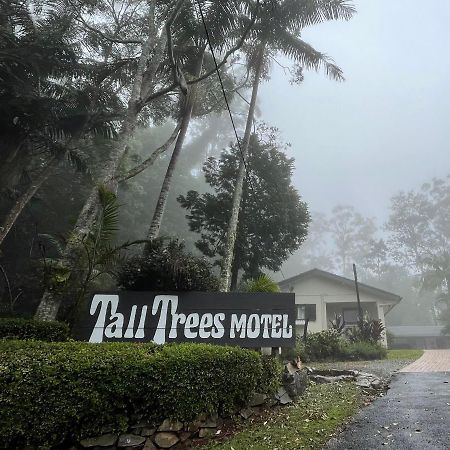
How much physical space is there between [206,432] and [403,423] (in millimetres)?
2756

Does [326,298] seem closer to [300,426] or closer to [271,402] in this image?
[271,402]

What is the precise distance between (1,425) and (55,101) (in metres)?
11.5

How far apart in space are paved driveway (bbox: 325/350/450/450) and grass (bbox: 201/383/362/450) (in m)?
0.21

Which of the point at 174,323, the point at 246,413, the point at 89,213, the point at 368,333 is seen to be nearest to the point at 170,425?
the point at 246,413

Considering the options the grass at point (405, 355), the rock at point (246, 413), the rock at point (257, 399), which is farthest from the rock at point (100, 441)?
the grass at point (405, 355)

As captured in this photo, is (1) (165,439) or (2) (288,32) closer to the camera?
(1) (165,439)

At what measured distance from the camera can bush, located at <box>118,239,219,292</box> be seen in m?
7.04

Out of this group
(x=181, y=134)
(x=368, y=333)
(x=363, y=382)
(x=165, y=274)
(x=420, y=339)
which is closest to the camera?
(x=165, y=274)

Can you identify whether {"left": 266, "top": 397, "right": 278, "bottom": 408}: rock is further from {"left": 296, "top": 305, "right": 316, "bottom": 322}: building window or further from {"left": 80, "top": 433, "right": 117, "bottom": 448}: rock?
{"left": 296, "top": 305, "right": 316, "bottom": 322}: building window

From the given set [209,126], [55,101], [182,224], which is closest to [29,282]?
[55,101]

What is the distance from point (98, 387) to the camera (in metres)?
3.84

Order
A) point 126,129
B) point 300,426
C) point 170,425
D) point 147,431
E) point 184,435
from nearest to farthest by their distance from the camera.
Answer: point 147,431
point 170,425
point 184,435
point 300,426
point 126,129

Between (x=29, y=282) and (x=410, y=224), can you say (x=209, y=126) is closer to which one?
(x=410, y=224)

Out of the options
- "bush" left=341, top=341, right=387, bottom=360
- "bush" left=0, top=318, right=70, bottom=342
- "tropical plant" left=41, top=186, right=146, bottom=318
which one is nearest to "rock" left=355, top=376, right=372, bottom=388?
"tropical plant" left=41, top=186, right=146, bottom=318
